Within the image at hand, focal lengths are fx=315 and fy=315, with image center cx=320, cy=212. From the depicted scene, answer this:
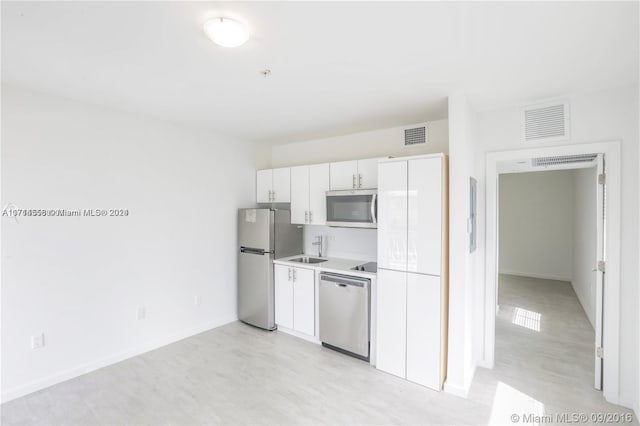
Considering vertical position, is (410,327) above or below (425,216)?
below

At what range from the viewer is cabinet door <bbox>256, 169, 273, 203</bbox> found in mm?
4398

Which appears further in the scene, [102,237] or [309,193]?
[309,193]

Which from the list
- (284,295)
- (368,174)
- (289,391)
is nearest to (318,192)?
(368,174)

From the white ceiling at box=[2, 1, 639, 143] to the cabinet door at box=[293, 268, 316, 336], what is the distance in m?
1.86

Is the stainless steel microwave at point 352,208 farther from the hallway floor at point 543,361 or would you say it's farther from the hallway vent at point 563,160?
the hallway floor at point 543,361

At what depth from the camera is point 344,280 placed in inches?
130

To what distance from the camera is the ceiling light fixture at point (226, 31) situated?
1600mm

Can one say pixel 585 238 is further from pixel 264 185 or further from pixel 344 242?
pixel 264 185

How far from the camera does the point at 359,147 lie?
4012mm

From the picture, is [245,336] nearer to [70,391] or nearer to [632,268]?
[70,391]

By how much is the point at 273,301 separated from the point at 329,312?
89cm

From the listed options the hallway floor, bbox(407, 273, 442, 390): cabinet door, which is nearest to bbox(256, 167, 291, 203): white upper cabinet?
bbox(407, 273, 442, 390): cabinet door

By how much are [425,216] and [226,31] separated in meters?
2.01

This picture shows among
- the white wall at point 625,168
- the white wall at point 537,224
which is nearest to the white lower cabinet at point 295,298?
the white wall at point 625,168
